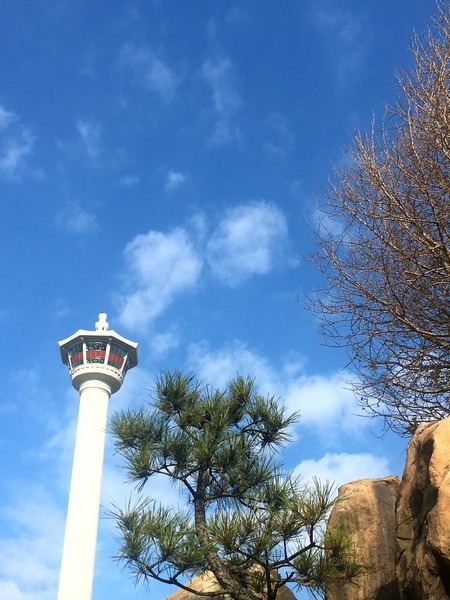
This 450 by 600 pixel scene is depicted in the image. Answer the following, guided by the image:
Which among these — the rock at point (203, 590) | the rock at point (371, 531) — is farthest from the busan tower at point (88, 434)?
the rock at point (371, 531)

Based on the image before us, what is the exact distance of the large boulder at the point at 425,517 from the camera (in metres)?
7.86

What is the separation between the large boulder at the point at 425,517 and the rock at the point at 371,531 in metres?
1.13

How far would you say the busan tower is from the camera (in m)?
43.1

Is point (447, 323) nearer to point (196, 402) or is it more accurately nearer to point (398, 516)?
point (398, 516)

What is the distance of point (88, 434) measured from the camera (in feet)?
160

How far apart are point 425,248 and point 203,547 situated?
5063 millimetres

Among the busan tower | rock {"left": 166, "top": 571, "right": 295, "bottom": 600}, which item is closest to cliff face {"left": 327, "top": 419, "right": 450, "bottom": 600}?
rock {"left": 166, "top": 571, "right": 295, "bottom": 600}

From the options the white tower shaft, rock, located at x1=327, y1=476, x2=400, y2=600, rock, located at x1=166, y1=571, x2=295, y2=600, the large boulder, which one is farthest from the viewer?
the white tower shaft

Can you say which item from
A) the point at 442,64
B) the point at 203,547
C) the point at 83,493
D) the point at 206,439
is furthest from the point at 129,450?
the point at 83,493

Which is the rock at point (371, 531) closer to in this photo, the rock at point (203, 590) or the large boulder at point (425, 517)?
the large boulder at point (425, 517)

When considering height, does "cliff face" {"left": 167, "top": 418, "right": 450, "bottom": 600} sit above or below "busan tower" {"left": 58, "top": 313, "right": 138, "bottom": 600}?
below

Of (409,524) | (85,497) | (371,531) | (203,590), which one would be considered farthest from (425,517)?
(85,497)

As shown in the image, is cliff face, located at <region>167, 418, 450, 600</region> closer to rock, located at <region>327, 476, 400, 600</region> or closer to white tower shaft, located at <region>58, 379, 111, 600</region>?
rock, located at <region>327, 476, 400, 600</region>

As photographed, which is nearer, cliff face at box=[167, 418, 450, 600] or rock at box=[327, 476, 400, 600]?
cliff face at box=[167, 418, 450, 600]
